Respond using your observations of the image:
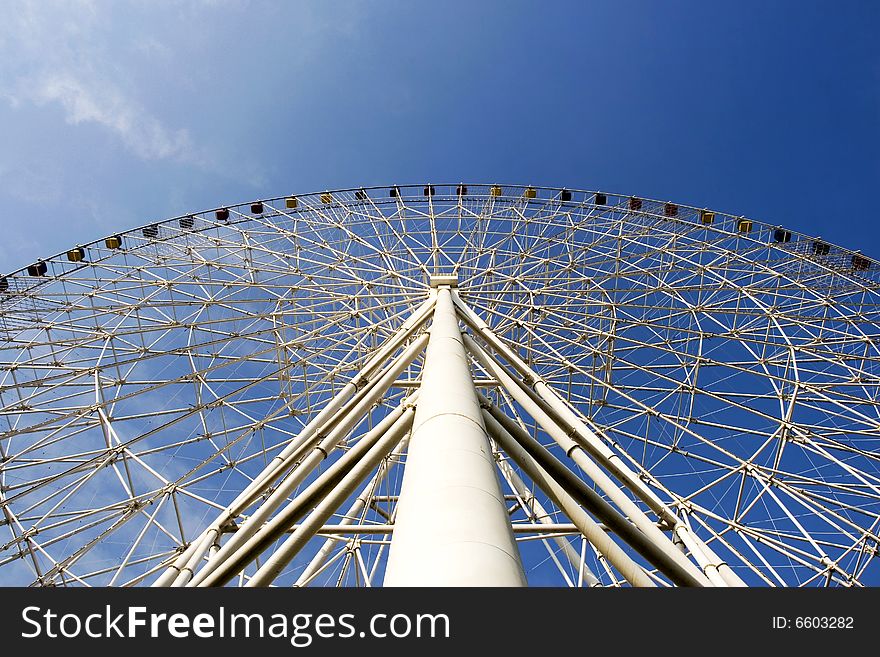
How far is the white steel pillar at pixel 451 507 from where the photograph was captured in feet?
16.9

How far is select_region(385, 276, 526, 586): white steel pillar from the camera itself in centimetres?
514

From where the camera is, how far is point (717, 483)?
2039 centimetres

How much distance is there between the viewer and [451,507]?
5.96 metres

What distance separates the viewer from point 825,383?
21.1m
